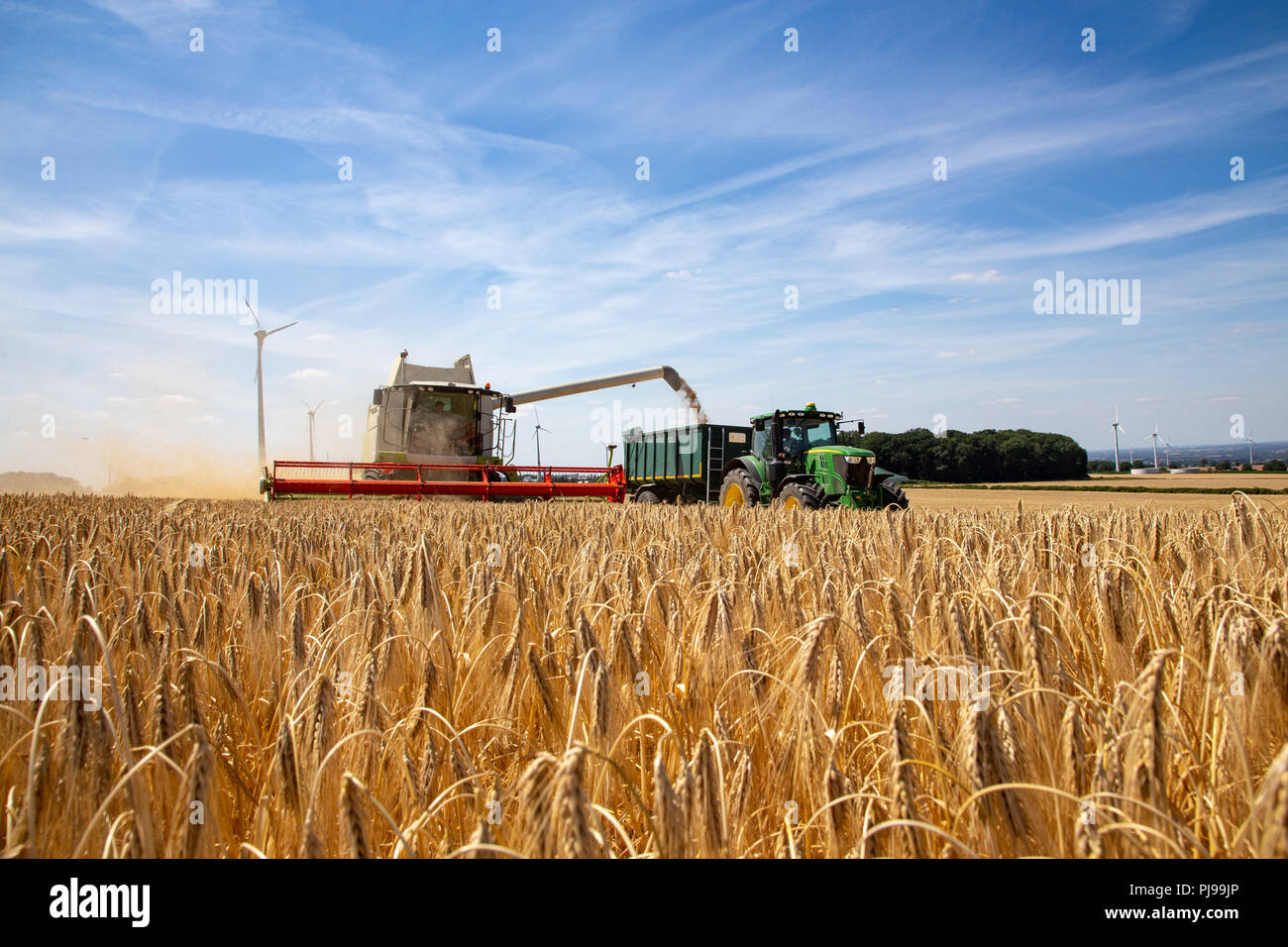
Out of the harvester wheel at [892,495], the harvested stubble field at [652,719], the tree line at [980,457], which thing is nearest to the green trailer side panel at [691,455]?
the harvester wheel at [892,495]

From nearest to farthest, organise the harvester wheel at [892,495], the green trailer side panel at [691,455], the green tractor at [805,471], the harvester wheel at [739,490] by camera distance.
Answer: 1. the green tractor at [805,471]
2. the harvester wheel at [892,495]
3. the harvester wheel at [739,490]
4. the green trailer side panel at [691,455]

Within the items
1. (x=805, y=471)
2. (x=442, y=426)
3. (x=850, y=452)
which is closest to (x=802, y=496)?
(x=850, y=452)

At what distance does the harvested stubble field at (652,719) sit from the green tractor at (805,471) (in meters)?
8.21

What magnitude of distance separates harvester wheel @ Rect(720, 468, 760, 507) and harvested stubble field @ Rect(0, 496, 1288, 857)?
10441 millimetres

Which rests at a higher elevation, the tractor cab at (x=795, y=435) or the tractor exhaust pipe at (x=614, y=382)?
the tractor exhaust pipe at (x=614, y=382)

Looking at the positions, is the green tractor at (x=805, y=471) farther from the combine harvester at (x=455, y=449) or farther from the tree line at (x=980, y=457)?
the tree line at (x=980, y=457)

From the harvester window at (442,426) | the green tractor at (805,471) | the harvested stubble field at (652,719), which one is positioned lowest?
the harvested stubble field at (652,719)

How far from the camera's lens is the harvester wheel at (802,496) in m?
11.4

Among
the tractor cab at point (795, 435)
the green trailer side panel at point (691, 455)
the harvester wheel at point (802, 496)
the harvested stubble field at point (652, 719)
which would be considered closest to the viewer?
the harvested stubble field at point (652, 719)

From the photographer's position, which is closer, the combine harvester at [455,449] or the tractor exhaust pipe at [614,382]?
the combine harvester at [455,449]

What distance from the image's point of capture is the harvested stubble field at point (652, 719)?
105cm

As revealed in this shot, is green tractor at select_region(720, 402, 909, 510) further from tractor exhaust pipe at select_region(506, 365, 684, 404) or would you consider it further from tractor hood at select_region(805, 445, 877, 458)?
tractor exhaust pipe at select_region(506, 365, 684, 404)
